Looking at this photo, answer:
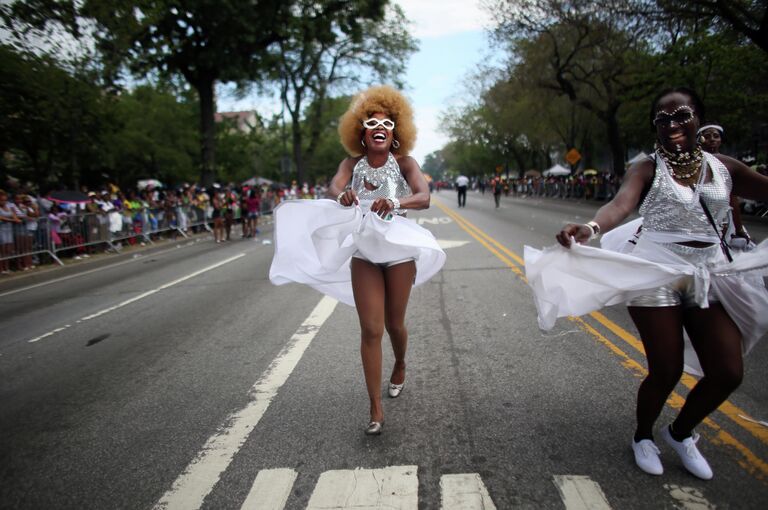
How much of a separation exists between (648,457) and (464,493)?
3.35 ft

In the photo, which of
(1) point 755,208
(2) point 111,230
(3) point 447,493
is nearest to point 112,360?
(3) point 447,493

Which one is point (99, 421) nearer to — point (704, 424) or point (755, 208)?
point (704, 424)

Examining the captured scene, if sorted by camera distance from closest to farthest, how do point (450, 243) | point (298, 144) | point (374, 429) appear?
point (374, 429), point (450, 243), point (298, 144)

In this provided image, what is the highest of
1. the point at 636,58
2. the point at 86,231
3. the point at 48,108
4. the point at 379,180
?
the point at 636,58

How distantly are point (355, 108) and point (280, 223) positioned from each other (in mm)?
1003

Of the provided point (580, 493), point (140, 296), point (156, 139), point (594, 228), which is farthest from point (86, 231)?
point (156, 139)

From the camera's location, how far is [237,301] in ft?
24.5

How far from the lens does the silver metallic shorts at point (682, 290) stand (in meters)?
2.62

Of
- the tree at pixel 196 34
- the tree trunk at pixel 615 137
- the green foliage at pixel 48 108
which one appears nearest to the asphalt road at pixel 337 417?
the green foliage at pixel 48 108

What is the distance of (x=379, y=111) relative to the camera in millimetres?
3611

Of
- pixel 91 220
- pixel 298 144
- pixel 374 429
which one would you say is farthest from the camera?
pixel 298 144

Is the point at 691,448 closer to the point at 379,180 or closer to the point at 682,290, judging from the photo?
the point at 682,290

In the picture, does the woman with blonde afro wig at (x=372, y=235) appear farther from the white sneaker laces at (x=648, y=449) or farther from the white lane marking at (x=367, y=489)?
the white sneaker laces at (x=648, y=449)

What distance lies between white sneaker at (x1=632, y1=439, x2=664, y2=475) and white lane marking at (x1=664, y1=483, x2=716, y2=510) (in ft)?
0.33
